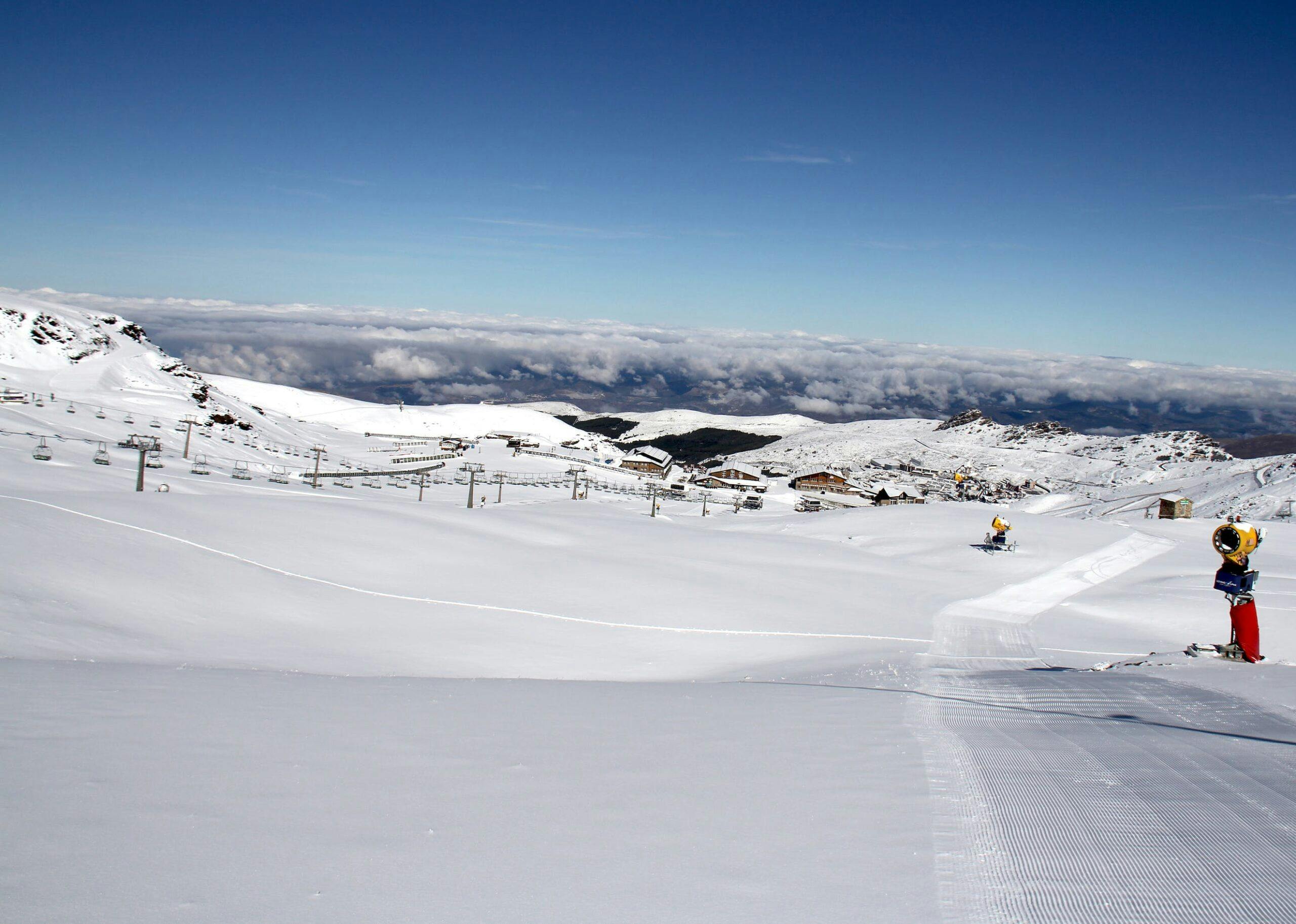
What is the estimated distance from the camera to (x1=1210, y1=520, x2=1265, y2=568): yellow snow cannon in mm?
12609

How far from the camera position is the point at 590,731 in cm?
728

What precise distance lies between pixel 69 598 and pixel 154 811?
1086 centimetres

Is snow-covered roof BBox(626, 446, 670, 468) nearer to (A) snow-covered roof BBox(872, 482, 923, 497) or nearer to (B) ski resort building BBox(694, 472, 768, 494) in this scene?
(B) ski resort building BBox(694, 472, 768, 494)

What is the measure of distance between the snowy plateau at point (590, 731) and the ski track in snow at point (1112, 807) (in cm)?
3

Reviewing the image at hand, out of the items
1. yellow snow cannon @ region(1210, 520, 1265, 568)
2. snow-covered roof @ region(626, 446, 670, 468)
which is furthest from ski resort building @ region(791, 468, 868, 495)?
yellow snow cannon @ region(1210, 520, 1265, 568)

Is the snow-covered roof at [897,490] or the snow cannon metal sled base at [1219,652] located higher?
the snow cannon metal sled base at [1219,652]

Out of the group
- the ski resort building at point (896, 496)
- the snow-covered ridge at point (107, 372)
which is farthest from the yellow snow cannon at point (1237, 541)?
the snow-covered ridge at point (107, 372)

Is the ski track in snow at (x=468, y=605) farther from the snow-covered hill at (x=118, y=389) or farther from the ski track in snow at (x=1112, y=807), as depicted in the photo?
the snow-covered hill at (x=118, y=389)

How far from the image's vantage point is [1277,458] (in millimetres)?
97938

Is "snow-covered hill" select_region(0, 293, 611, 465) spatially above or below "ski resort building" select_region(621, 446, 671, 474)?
above

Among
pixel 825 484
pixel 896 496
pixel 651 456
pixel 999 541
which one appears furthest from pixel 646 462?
pixel 999 541

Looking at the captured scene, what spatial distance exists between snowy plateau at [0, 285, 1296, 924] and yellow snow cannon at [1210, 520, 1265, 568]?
5.93 ft

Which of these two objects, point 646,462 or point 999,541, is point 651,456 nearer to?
point 646,462

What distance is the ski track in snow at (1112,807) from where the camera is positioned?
3861 millimetres
